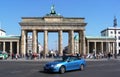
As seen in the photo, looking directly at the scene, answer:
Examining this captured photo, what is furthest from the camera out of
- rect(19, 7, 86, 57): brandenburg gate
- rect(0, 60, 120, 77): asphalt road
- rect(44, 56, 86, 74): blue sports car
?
rect(19, 7, 86, 57): brandenburg gate

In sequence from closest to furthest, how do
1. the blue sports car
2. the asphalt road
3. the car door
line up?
the asphalt road < the blue sports car < the car door

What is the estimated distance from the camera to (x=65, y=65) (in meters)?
27.2

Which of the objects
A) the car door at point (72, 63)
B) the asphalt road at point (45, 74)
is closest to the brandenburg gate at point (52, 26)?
the asphalt road at point (45, 74)

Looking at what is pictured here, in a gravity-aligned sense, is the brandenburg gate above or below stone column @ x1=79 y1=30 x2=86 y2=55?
above

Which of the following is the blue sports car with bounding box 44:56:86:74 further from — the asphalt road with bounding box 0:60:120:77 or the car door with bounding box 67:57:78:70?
the asphalt road with bounding box 0:60:120:77

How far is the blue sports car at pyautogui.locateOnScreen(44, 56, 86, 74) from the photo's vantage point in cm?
2633

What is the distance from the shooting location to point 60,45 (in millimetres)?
110812

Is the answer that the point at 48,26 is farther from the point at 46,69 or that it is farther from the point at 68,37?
the point at 46,69

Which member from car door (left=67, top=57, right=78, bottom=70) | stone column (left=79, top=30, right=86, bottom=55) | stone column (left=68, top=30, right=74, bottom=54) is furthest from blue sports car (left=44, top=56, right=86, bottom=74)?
stone column (left=79, top=30, right=86, bottom=55)

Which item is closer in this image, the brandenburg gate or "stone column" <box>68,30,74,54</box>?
the brandenburg gate

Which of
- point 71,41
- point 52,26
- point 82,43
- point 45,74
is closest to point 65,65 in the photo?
point 45,74

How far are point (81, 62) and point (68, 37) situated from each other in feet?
290

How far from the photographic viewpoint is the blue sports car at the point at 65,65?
26328 millimetres

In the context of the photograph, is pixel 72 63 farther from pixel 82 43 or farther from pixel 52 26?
pixel 82 43
